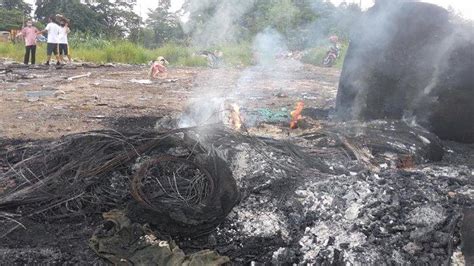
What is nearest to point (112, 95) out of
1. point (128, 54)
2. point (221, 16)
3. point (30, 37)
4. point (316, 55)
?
point (221, 16)

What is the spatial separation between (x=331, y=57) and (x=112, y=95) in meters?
13.4

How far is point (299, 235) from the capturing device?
3.84 metres

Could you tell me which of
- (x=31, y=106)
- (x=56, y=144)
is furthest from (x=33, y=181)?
(x=31, y=106)

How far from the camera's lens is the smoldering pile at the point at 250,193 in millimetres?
3701

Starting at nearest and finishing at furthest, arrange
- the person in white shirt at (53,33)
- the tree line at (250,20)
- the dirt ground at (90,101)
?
the dirt ground at (90,101)
the tree line at (250,20)
the person in white shirt at (53,33)

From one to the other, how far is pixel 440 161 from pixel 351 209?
8.29 feet

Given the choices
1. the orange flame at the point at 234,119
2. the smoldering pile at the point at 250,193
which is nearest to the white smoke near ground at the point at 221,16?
the orange flame at the point at 234,119

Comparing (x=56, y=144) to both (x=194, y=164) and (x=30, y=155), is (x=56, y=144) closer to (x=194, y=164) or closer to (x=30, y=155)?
(x=30, y=155)

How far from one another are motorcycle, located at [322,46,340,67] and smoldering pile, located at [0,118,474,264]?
15.9 metres

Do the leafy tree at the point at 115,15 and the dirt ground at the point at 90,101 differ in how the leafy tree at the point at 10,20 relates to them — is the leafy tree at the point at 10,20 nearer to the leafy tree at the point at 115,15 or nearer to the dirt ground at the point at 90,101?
the leafy tree at the point at 115,15

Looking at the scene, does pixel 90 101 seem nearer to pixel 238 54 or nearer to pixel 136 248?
pixel 136 248

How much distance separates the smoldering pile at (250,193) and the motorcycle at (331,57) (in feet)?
52.2

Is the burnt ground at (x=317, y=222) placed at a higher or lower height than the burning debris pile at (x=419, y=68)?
lower

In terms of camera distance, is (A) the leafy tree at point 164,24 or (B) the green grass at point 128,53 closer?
(A) the leafy tree at point 164,24
